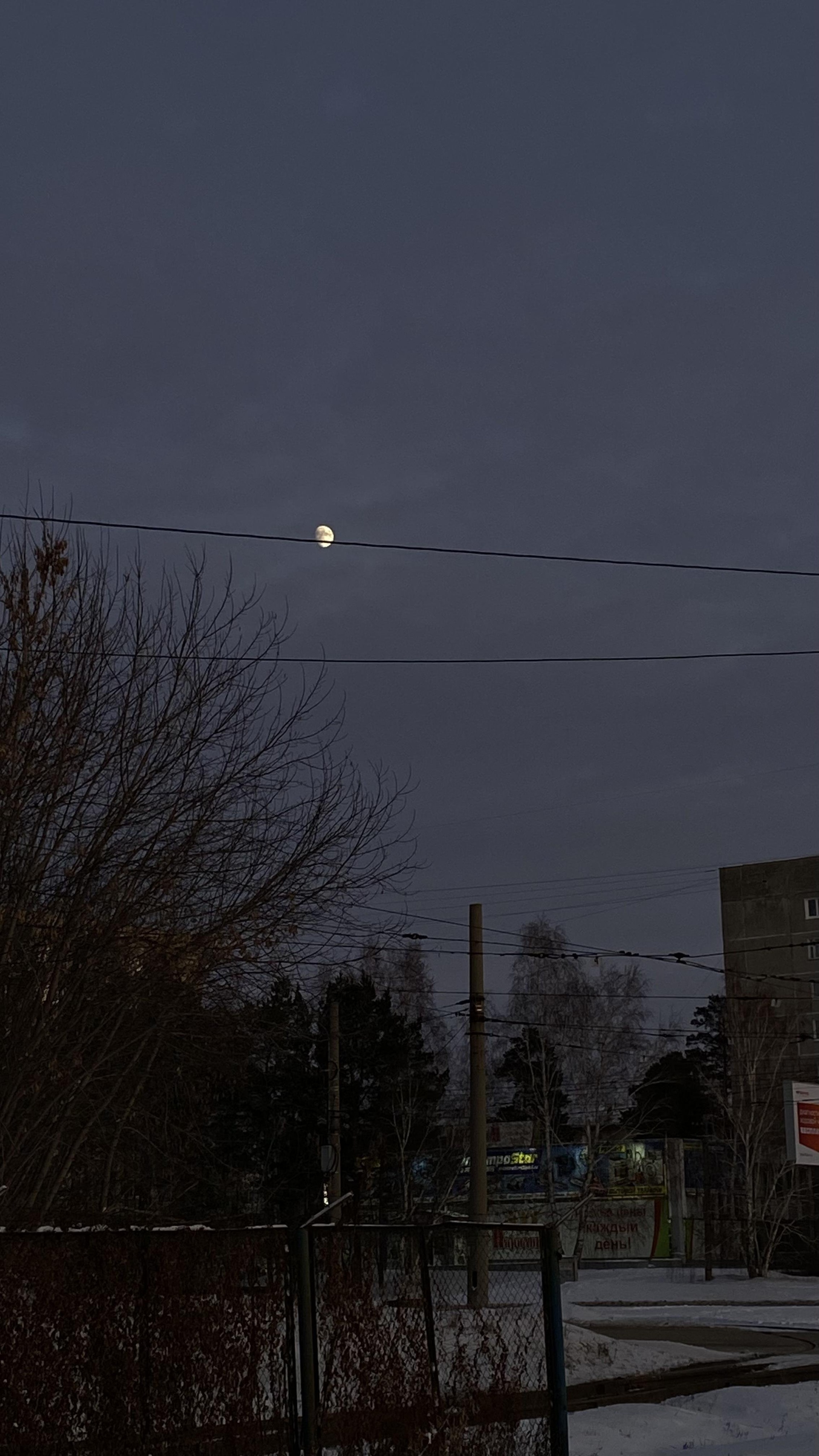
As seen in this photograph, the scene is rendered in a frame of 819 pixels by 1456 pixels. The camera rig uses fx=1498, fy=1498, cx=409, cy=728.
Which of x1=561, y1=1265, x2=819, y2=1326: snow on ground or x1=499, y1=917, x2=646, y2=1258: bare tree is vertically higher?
x1=499, y1=917, x2=646, y2=1258: bare tree

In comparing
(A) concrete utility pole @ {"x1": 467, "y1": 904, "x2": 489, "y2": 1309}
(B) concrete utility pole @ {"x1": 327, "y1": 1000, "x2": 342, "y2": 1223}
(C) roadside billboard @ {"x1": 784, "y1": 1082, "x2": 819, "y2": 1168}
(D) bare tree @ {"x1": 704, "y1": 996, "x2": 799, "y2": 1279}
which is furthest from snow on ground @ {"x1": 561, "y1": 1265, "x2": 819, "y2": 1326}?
(A) concrete utility pole @ {"x1": 467, "y1": 904, "x2": 489, "y2": 1309}

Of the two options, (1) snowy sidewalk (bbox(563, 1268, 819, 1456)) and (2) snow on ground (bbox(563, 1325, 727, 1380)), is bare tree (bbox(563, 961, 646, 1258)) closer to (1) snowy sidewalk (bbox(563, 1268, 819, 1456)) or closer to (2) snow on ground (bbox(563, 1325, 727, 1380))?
(1) snowy sidewalk (bbox(563, 1268, 819, 1456))

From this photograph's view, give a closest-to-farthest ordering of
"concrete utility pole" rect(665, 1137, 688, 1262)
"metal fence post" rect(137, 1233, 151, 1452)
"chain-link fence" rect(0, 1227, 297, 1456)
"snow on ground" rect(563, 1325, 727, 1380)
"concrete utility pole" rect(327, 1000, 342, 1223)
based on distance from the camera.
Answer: "chain-link fence" rect(0, 1227, 297, 1456)
"metal fence post" rect(137, 1233, 151, 1452)
"snow on ground" rect(563, 1325, 727, 1380)
"concrete utility pole" rect(327, 1000, 342, 1223)
"concrete utility pole" rect(665, 1137, 688, 1262)

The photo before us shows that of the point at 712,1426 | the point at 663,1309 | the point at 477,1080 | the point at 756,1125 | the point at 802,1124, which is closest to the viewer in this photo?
the point at 712,1426

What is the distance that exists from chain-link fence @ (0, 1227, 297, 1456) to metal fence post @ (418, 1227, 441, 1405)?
85 cm

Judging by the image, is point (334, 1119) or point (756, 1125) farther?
point (756, 1125)

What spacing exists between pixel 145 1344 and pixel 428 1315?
Answer: 181 cm

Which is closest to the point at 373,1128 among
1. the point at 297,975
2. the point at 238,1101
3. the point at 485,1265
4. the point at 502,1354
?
the point at 238,1101

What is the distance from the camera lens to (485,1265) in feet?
61.2

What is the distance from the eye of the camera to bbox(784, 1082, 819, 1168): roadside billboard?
47.1 metres

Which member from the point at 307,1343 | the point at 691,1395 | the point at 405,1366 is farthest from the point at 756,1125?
the point at 307,1343

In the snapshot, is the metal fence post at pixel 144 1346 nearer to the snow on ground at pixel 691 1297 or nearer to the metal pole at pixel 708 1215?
the snow on ground at pixel 691 1297

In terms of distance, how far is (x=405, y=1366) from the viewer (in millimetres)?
8891

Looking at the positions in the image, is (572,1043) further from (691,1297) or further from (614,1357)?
(614,1357)
